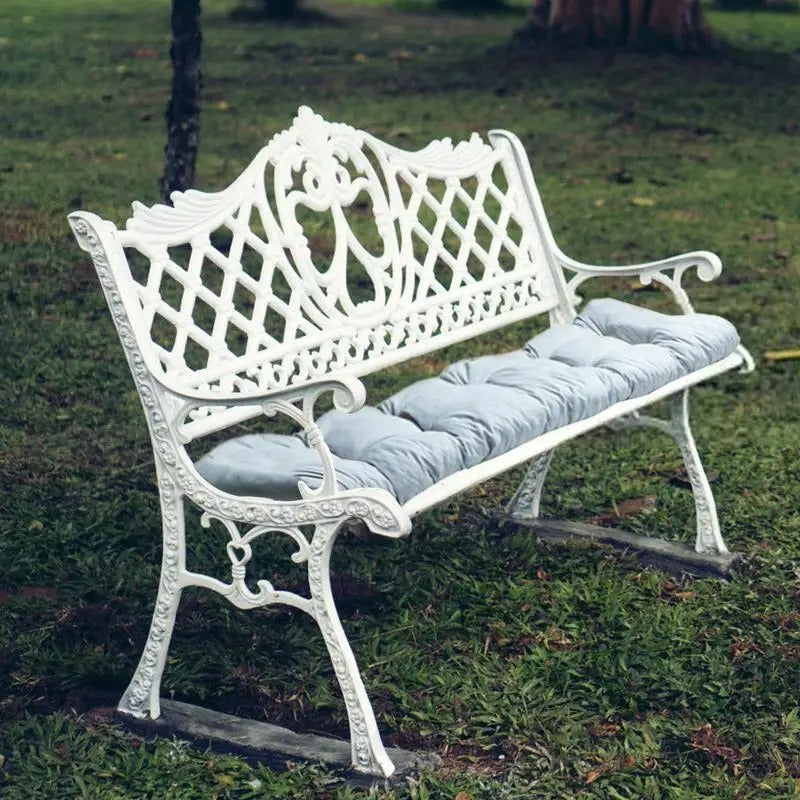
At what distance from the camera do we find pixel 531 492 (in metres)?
4.96

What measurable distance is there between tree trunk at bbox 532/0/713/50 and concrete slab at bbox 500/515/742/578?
10.4 meters

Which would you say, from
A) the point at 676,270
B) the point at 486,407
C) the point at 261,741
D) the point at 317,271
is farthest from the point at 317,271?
the point at 261,741

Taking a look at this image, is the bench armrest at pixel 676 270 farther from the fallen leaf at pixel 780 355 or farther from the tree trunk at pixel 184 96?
the tree trunk at pixel 184 96

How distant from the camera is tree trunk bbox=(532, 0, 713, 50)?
1439 cm

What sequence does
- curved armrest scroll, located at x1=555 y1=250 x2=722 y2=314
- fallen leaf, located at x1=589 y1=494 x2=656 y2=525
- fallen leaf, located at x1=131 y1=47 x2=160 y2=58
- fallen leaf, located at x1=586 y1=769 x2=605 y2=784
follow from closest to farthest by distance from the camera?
fallen leaf, located at x1=586 y1=769 x2=605 y2=784 → curved armrest scroll, located at x1=555 y1=250 x2=722 y2=314 → fallen leaf, located at x1=589 y1=494 x2=656 y2=525 → fallen leaf, located at x1=131 y1=47 x2=160 y2=58

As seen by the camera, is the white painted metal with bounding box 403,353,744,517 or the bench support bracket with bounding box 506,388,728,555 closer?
the white painted metal with bounding box 403,353,744,517

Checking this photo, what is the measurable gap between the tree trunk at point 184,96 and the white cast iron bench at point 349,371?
3.07 meters

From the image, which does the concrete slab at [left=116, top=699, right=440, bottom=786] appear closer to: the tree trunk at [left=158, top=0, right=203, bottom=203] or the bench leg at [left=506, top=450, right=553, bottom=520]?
the bench leg at [left=506, top=450, right=553, bottom=520]

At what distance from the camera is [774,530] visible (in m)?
4.98

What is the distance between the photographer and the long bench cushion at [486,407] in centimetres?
358

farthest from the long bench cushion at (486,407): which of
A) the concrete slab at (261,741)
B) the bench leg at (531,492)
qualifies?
the concrete slab at (261,741)

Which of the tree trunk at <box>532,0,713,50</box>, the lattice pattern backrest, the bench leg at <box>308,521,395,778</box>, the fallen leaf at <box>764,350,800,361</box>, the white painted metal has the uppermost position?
the lattice pattern backrest

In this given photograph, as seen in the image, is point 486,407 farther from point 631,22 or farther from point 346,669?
point 631,22

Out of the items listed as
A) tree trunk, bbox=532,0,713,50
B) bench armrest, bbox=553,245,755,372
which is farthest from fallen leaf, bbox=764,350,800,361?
tree trunk, bbox=532,0,713,50
